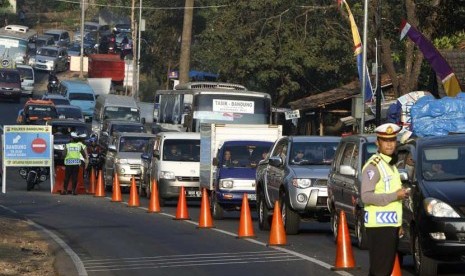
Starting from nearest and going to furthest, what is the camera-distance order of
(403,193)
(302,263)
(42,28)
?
1. (403,193)
2. (302,263)
3. (42,28)

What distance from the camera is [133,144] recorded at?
38906mm

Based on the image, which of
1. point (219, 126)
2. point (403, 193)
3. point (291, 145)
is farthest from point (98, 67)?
point (403, 193)

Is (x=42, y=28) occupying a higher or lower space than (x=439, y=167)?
higher

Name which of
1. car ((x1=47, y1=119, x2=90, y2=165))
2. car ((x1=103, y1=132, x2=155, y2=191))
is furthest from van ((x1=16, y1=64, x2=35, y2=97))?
car ((x1=103, y1=132, x2=155, y2=191))

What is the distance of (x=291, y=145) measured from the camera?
73.6 ft

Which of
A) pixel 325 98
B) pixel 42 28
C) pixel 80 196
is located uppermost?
pixel 42 28

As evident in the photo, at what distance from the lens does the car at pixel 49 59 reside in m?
92.3

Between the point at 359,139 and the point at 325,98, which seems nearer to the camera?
the point at 359,139

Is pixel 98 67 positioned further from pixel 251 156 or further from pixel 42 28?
pixel 251 156

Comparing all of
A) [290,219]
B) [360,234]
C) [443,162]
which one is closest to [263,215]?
[290,219]

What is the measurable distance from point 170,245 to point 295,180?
9.93 feet

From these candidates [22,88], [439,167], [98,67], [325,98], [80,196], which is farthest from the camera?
[98,67]

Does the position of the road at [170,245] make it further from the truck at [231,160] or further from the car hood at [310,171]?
the car hood at [310,171]

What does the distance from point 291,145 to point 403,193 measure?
11.3 meters
